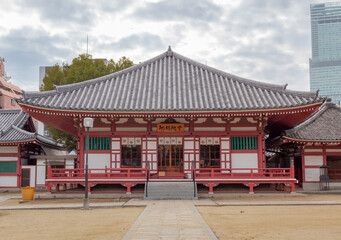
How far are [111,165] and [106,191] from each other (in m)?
1.89

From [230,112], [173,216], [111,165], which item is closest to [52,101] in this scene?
[111,165]

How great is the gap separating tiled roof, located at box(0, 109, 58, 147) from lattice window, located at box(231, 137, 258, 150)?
16.1 metres

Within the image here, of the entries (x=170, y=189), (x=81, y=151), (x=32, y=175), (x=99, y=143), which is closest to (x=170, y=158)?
(x=170, y=189)

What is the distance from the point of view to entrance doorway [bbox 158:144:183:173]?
22.8 m

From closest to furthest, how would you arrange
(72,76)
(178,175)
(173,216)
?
(173,216) < (178,175) < (72,76)

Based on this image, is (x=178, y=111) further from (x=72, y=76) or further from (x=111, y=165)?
(x=72, y=76)

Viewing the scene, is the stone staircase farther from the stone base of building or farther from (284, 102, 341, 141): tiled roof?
the stone base of building

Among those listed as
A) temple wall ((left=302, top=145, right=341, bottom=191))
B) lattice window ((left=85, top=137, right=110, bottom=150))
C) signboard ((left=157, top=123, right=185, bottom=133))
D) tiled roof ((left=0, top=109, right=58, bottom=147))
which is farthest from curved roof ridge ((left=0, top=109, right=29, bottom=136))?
temple wall ((left=302, top=145, right=341, bottom=191))

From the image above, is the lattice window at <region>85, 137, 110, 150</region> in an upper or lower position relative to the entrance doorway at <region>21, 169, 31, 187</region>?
upper

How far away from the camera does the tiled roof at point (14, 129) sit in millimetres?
28484

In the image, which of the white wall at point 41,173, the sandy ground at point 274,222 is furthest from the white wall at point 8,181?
the sandy ground at point 274,222

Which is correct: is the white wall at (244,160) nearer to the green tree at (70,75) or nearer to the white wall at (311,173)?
the white wall at (311,173)

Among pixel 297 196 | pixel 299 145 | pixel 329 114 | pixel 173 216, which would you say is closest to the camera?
pixel 173 216

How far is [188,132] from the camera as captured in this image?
2283cm
